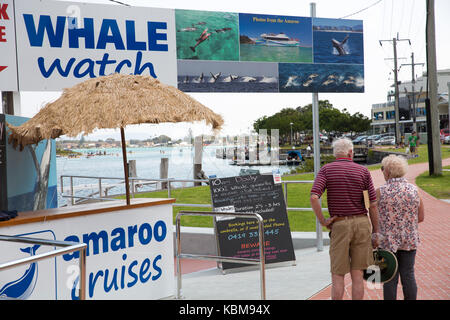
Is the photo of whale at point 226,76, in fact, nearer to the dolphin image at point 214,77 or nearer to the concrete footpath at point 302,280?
the dolphin image at point 214,77

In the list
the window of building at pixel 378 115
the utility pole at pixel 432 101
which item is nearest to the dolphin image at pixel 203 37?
the utility pole at pixel 432 101

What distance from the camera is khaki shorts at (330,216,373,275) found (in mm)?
4211

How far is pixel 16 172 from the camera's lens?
6008mm

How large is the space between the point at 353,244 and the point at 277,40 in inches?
176

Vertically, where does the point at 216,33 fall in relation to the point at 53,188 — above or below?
above

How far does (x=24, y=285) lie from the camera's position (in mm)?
4289

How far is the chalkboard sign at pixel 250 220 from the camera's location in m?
7.14

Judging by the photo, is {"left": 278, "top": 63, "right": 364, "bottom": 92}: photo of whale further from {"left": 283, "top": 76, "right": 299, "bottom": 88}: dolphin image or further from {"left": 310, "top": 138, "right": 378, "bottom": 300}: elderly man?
{"left": 310, "top": 138, "right": 378, "bottom": 300}: elderly man

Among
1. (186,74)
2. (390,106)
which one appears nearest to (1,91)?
(186,74)

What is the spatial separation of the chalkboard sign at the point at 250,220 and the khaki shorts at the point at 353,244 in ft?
9.77

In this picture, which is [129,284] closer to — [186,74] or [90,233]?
[90,233]

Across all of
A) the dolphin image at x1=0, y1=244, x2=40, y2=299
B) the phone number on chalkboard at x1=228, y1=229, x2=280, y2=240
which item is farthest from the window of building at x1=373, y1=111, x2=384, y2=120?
the dolphin image at x1=0, y1=244, x2=40, y2=299
